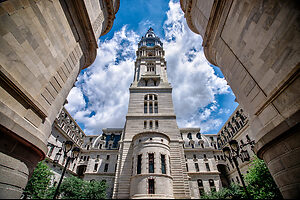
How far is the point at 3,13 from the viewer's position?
5.12 meters

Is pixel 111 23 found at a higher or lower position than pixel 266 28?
higher

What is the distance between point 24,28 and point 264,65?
35.8 feet

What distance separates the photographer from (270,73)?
6.33 metres

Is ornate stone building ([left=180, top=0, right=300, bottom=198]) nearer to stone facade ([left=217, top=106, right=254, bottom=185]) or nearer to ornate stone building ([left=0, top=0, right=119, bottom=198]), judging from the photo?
ornate stone building ([left=0, top=0, right=119, bottom=198])

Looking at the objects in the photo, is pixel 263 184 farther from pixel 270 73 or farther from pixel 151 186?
pixel 270 73

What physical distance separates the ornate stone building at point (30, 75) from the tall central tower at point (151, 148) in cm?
1570

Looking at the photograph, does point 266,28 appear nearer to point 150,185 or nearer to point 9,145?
point 9,145

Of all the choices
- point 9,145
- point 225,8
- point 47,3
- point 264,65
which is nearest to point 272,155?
point 264,65

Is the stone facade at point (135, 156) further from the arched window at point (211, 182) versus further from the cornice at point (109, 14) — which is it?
the cornice at point (109, 14)

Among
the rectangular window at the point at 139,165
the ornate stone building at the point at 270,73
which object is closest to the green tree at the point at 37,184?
the rectangular window at the point at 139,165

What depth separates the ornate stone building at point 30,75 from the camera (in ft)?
17.1

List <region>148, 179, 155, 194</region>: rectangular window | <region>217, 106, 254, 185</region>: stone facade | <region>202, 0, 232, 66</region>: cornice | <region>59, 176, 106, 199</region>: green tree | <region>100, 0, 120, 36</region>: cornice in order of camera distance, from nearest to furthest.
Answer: <region>202, 0, 232, 66</region>: cornice → <region>100, 0, 120, 36</region>: cornice → <region>148, 179, 155, 194</region>: rectangular window → <region>59, 176, 106, 199</region>: green tree → <region>217, 106, 254, 185</region>: stone facade

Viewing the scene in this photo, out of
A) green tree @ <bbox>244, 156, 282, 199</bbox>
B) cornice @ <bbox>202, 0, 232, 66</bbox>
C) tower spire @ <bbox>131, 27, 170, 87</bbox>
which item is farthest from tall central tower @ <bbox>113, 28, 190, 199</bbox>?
cornice @ <bbox>202, 0, 232, 66</bbox>

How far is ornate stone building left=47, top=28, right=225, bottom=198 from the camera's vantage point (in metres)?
20.3
